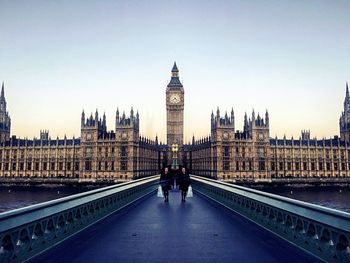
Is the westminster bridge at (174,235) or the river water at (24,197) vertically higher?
the westminster bridge at (174,235)

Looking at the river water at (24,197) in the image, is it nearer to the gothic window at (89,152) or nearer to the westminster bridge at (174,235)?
the gothic window at (89,152)

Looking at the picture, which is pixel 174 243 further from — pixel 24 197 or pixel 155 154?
pixel 155 154

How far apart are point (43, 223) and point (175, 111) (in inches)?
5384

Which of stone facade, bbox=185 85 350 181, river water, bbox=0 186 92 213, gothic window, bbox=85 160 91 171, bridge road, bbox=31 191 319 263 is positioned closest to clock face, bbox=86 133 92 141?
gothic window, bbox=85 160 91 171

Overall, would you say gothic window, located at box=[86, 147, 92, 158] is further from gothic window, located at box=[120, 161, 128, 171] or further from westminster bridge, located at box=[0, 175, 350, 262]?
westminster bridge, located at box=[0, 175, 350, 262]

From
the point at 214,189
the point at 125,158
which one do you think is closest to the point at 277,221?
the point at 214,189

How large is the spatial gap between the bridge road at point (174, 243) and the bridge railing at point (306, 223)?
0.33 meters

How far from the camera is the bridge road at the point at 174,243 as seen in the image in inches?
289

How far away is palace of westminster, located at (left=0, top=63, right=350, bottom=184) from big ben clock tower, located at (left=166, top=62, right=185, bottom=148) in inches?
818

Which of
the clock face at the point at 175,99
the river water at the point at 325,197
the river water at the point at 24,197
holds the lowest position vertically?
the river water at the point at 325,197

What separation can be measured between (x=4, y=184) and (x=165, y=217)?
99900 millimetres

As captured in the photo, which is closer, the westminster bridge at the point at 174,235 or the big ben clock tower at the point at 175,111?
the westminster bridge at the point at 174,235

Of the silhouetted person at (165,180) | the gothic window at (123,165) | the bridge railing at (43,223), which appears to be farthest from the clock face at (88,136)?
the bridge railing at (43,223)

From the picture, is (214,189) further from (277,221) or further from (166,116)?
(166,116)
